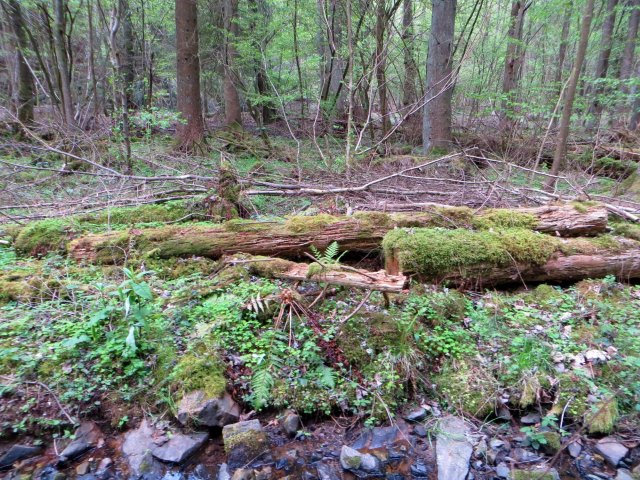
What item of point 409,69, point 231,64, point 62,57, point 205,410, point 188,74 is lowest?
point 205,410

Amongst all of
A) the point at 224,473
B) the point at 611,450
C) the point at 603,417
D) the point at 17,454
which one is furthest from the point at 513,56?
the point at 17,454

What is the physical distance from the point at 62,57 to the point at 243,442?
10971 mm

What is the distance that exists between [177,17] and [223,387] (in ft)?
34.8

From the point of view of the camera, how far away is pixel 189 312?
3.60 m

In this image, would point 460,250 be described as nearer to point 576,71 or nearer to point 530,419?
point 530,419

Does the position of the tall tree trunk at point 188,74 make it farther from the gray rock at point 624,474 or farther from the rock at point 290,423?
the gray rock at point 624,474

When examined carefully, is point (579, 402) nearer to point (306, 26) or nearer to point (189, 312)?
point (189, 312)

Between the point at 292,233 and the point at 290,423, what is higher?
the point at 292,233

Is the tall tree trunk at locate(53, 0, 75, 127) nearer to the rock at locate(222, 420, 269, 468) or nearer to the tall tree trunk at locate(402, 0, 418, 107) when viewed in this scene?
the tall tree trunk at locate(402, 0, 418, 107)

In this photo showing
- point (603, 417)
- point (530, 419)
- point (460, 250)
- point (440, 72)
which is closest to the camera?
point (603, 417)

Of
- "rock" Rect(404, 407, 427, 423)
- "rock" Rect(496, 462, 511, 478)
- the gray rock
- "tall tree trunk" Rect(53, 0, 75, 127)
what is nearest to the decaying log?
"rock" Rect(404, 407, 427, 423)

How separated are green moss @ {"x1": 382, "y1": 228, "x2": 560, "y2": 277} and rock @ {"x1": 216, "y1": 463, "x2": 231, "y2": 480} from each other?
2497mm

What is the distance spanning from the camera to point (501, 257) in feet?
13.8

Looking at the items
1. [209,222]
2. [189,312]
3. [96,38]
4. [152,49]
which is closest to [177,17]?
[152,49]
